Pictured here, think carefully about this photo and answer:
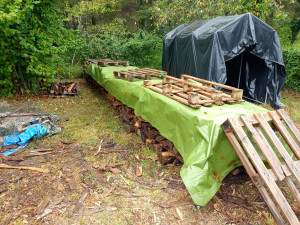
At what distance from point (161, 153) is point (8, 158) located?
3.04 metres

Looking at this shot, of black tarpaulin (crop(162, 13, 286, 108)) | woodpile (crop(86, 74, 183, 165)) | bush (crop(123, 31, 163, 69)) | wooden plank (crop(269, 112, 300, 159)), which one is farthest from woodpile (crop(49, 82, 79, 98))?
wooden plank (crop(269, 112, 300, 159))

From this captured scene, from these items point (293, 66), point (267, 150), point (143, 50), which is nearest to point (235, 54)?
point (267, 150)

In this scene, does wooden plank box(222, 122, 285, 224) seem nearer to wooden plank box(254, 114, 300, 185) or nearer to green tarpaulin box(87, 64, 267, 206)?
green tarpaulin box(87, 64, 267, 206)

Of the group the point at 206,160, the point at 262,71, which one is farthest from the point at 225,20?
the point at 206,160

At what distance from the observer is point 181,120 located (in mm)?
3316

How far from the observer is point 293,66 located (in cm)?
948

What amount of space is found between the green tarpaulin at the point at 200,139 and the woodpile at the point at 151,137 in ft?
1.32

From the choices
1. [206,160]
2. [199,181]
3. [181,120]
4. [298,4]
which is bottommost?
[199,181]

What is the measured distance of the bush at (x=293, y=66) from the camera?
9.33 meters

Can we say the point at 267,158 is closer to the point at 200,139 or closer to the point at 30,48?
the point at 200,139

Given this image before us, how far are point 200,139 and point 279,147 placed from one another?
1024 millimetres

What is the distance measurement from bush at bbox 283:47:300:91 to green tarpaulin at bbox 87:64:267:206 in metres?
7.66

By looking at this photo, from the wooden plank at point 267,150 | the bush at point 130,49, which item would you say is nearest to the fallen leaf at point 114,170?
the wooden plank at point 267,150

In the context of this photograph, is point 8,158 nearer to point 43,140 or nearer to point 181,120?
point 43,140
